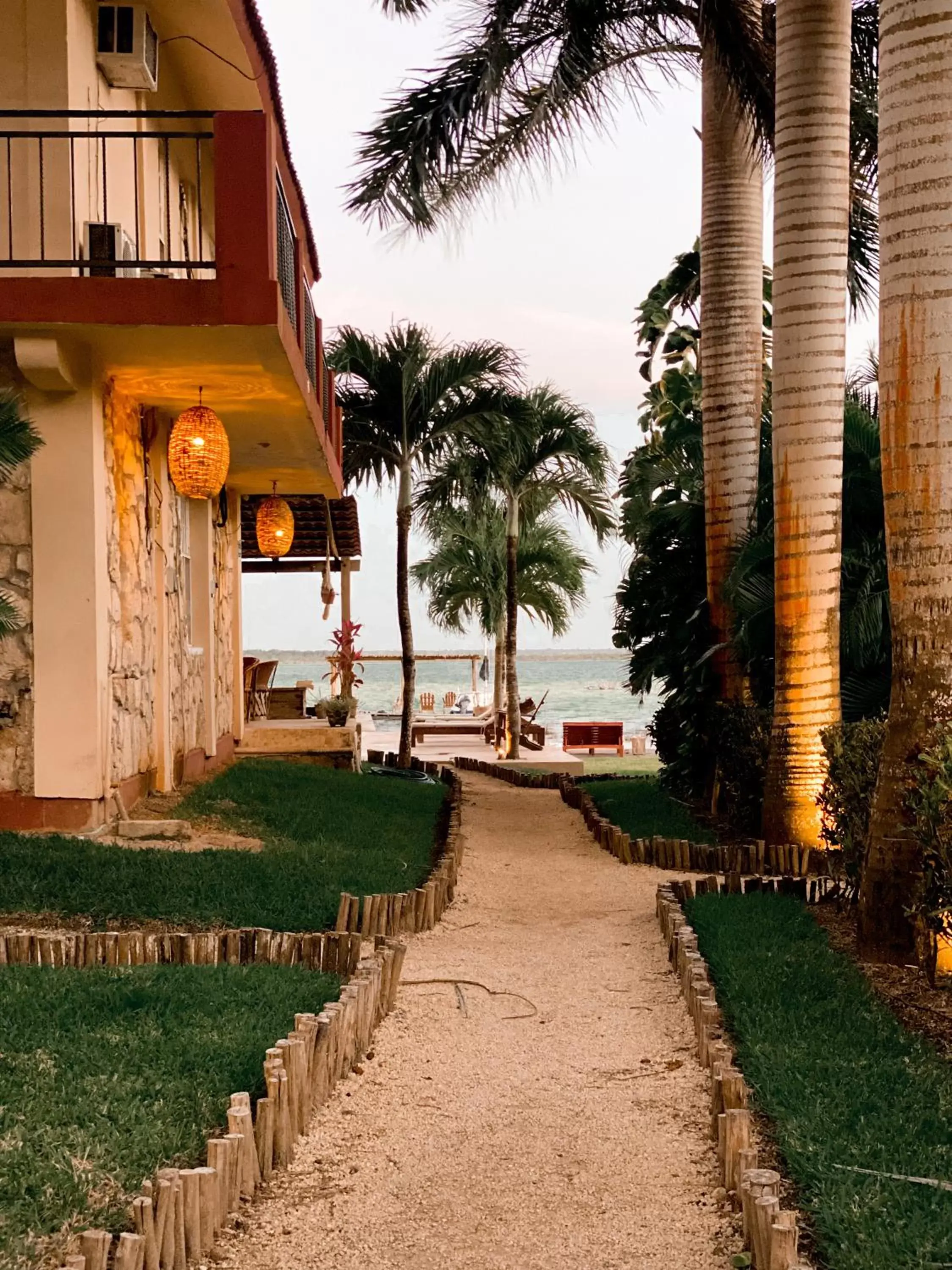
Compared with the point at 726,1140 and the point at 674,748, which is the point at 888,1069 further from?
the point at 674,748

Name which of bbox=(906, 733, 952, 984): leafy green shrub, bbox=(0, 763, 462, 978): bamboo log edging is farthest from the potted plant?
bbox=(906, 733, 952, 984): leafy green shrub

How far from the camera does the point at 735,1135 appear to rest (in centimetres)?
381

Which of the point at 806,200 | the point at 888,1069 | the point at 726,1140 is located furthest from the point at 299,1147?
the point at 806,200

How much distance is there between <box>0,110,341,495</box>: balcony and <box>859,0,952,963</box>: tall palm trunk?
161 inches

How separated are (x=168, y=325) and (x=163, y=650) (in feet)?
12.9

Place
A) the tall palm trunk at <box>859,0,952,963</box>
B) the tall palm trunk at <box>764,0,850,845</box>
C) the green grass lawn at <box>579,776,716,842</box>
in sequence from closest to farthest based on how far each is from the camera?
1. the tall palm trunk at <box>859,0,952,963</box>
2. the tall palm trunk at <box>764,0,850,845</box>
3. the green grass lawn at <box>579,776,716,842</box>

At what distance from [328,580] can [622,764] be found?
27.9ft

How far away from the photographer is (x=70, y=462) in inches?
360

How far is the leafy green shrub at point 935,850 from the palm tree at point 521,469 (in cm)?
1616

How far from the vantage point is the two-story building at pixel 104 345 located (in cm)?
871

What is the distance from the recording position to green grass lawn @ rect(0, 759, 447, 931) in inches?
280

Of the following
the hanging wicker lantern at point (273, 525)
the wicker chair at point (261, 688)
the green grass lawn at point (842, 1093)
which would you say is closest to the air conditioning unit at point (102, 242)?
the green grass lawn at point (842, 1093)

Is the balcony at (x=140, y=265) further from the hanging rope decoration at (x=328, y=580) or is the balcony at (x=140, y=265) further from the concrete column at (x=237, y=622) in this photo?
the hanging rope decoration at (x=328, y=580)

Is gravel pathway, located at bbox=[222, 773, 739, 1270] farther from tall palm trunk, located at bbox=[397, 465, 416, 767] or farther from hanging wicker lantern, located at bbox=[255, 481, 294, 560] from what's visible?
tall palm trunk, located at bbox=[397, 465, 416, 767]
